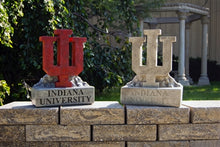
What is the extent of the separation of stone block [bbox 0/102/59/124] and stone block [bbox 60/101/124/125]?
0.41 feet

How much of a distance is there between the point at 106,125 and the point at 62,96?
2.10ft

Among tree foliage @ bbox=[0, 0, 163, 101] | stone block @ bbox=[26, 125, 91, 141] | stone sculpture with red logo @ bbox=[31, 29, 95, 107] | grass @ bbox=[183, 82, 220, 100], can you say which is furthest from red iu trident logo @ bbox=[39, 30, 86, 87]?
grass @ bbox=[183, 82, 220, 100]

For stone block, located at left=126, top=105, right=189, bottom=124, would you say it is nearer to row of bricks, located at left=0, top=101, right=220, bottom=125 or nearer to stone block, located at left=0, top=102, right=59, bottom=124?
row of bricks, located at left=0, top=101, right=220, bottom=125

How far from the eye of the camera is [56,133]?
338 cm

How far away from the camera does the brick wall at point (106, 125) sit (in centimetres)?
337

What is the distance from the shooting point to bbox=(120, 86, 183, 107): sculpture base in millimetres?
3492

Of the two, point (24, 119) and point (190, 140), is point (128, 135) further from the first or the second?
point (24, 119)

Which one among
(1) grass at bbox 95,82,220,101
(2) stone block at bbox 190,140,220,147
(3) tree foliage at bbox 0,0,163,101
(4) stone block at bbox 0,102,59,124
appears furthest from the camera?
(1) grass at bbox 95,82,220,101

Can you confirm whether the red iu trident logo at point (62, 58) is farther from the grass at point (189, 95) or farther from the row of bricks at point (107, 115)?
the grass at point (189, 95)

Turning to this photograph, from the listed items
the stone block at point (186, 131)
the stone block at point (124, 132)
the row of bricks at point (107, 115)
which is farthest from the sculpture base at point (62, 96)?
the stone block at point (186, 131)

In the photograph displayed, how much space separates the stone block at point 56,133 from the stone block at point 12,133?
7cm

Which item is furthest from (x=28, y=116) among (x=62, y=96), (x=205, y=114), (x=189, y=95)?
(x=189, y=95)

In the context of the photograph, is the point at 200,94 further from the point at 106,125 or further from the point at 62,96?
the point at 62,96

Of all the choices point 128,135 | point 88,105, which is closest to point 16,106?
point 88,105
